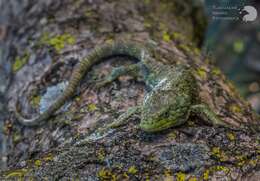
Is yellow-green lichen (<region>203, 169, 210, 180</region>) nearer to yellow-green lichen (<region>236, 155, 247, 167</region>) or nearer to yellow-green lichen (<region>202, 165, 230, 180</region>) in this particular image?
yellow-green lichen (<region>202, 165, 230, 180</region>)

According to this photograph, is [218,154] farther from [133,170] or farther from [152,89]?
[152,89]

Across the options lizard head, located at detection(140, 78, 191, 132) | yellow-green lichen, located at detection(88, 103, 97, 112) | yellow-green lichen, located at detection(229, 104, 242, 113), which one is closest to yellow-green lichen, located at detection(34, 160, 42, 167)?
lizard head, located at detection(140, 78, 191, 132)

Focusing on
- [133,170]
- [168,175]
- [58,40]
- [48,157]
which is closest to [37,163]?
[48,157]

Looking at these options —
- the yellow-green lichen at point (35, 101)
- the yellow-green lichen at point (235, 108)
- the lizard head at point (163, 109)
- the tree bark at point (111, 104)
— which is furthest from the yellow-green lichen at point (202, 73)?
the yellow-green lichen at point (35, 101)

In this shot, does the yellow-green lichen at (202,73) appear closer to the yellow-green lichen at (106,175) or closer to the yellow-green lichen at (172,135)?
the yellow-green lichen at (172,135)

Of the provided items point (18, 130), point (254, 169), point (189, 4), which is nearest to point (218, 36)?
point (189, 4)

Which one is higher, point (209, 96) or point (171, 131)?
point (171, 131)

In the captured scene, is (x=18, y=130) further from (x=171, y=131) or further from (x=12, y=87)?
(x=171, y=131)
